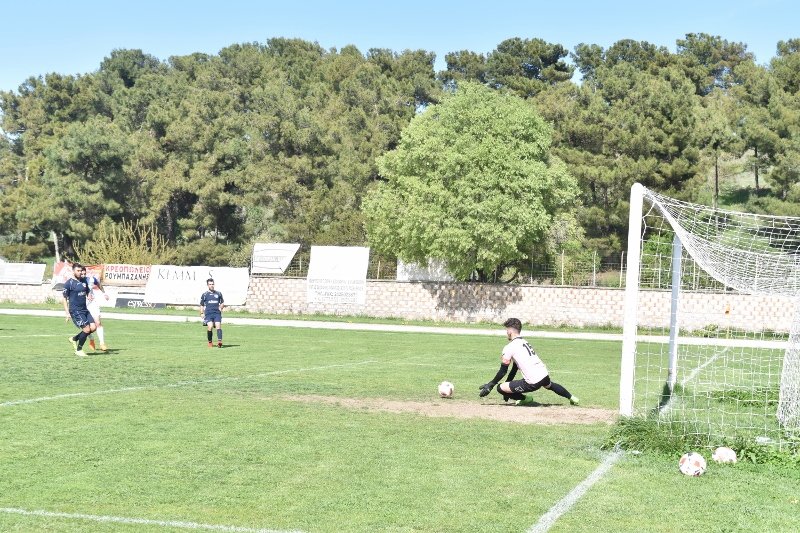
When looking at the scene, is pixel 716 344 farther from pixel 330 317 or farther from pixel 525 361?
pixel 330 317

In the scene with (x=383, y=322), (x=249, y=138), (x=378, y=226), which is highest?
(x=249, y=138)

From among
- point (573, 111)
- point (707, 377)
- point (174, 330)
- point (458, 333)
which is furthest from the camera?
point (573, 111)

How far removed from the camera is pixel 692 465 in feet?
31.8

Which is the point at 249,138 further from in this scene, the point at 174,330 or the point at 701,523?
the point at 701,523

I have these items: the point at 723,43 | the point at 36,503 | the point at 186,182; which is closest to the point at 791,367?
the point at 36,503

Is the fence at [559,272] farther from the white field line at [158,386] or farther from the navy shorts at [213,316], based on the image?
the white field line at [158,386]

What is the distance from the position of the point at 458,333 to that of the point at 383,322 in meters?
8.26

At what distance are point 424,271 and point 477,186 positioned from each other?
5.99m

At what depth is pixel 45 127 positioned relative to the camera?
89.8m

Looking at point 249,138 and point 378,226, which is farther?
point 249,138

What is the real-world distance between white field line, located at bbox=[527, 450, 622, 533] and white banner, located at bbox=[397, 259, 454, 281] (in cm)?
3898

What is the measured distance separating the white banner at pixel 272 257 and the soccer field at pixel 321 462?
3159cm

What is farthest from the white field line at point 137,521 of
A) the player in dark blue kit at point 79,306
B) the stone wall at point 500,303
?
the stone wall at point 500,303

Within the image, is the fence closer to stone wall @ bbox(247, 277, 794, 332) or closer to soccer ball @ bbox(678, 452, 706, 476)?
stone wall @ bbox(247, 277, 794, 332)
